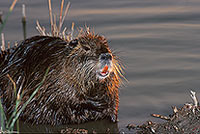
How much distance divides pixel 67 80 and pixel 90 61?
31 centimetres

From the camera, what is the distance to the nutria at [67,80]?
14.1 feet

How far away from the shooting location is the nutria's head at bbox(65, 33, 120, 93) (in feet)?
13.8

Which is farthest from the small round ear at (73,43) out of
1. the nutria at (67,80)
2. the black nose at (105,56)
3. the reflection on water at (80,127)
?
the reflection on water at (80,127)

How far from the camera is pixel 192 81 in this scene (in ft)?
17.3

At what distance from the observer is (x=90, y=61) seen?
14.0 feet

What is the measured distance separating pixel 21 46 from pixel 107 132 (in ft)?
4.04

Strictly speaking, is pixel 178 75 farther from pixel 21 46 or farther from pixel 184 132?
pixel 21 46

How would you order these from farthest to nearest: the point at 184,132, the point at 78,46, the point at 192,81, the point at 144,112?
1. the point at 192,81
2. the point at 144,112
3. the point at 78,46
4. the point at 184,132

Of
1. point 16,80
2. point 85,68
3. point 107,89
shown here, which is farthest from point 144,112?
point 16,80

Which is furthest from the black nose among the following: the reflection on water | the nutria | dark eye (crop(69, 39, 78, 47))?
the reflection on water

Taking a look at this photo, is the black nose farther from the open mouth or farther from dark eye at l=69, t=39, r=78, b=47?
dark eye at l=69, t=39, r=78, b=47

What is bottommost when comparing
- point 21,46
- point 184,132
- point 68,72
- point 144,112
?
point 184,132

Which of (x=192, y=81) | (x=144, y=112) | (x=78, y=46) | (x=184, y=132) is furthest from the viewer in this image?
(x=192, y=81)

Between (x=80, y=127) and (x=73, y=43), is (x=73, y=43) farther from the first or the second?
(x=80, y=127)
